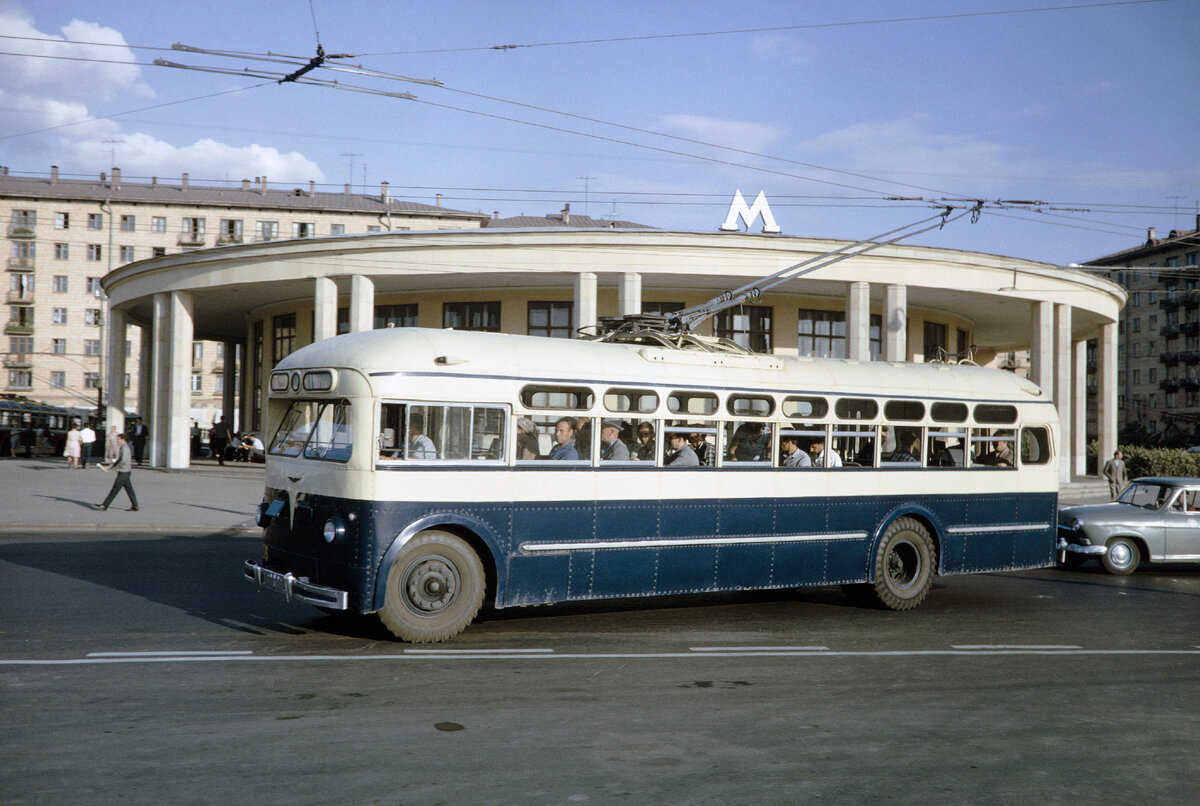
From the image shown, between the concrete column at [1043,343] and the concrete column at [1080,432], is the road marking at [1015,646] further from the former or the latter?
the concrete column at [1080,432]

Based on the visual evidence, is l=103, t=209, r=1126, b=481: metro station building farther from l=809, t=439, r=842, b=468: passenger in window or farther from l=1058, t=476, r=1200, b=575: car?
l=809, t=439, r=842, b=468: passenger in window

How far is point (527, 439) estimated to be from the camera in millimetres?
9367

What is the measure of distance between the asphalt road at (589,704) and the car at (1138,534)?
13.4 feet

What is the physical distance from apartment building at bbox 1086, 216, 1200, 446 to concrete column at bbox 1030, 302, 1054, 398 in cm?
6139

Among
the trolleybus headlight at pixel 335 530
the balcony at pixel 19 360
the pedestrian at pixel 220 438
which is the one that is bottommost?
the trolleybus headlight at pixel 335 530

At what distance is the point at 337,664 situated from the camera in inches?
306

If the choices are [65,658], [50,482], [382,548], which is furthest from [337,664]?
[50,482]

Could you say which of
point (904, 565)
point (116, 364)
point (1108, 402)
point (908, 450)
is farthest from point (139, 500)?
point (1108, 402)

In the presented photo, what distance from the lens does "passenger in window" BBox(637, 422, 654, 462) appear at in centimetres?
1005

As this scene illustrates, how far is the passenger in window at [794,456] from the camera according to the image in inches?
432

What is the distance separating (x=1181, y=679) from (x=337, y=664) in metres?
6.60

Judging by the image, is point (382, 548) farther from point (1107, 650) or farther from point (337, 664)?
point (1107, 650)

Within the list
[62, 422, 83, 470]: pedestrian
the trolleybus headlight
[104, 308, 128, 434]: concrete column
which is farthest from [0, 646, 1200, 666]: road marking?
[104, 308, 128, 434]: concrete column

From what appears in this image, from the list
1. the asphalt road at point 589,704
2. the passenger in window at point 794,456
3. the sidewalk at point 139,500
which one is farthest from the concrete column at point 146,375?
the passenger in window at point 794,456
